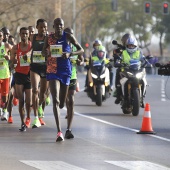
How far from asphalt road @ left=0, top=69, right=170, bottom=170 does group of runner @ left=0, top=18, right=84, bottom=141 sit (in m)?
0.40

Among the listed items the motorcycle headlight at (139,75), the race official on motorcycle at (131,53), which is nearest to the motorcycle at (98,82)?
the race official on motorcycle at (131,53)

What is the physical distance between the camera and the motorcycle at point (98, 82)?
26078 mm

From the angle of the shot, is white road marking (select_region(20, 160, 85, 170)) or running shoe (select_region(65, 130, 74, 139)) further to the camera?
running shoe (select_region(65, 130, 74, 139))

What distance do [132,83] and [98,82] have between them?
446cm

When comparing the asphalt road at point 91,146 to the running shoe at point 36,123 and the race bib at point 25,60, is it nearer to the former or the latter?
the running shoe at point 36,123

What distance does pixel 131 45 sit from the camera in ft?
72.9

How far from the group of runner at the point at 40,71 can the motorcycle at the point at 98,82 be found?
16.0 ft

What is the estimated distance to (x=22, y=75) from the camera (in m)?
18.1

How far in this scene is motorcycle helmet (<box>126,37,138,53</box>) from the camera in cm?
2212

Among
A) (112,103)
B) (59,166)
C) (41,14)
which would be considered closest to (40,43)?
(59,166)

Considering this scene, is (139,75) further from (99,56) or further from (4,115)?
(99,56)

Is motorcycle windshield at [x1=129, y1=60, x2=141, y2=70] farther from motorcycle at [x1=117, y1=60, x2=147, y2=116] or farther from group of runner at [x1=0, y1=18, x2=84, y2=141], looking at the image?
group of runner at [x1=0, y1=18, x2=84, y2=141]

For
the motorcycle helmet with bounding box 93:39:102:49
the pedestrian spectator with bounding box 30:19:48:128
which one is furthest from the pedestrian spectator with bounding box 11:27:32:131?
the motorcycle helmet with bounding box 93:39:102:49

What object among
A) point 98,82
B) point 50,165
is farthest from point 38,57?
point 98,82
